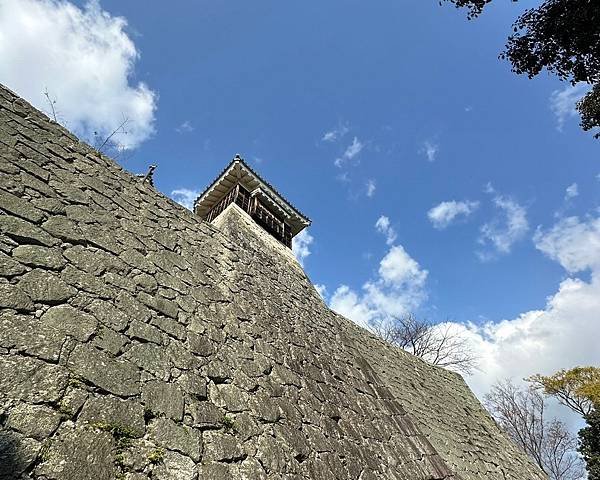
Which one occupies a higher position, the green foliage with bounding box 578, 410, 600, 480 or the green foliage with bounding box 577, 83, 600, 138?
the green foliage with bounding box 577, 83, 600, 138

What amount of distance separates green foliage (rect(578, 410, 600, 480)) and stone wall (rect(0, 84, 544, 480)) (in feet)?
38.1

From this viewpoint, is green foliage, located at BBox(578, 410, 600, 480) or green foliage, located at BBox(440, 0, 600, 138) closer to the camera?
green foliage, located at BBox(440, 0, 600, 138)

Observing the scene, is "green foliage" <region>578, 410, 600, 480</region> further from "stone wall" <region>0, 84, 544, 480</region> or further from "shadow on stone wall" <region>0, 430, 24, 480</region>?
"shadow on stone wall" <region>0, 430, 24, 480</region>

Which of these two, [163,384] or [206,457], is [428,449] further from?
[163,384]

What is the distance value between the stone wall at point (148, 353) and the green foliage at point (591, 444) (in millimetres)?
11625

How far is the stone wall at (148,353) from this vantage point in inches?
75.0

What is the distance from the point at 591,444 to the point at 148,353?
15.6 meters

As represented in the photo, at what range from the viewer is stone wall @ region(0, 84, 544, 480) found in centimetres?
191

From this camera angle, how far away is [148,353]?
2555 millimetres

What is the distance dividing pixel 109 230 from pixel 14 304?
1.19 meters

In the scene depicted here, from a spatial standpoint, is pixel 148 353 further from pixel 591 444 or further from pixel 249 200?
pixel 591 444

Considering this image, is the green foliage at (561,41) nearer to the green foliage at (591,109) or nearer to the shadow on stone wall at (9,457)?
the green foliage at (591,109)

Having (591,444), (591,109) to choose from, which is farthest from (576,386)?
(591,109)

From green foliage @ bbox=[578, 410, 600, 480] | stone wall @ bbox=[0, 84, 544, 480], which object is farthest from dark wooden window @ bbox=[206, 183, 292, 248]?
green foliage @ bbox=[578, 410, 600, 480]
